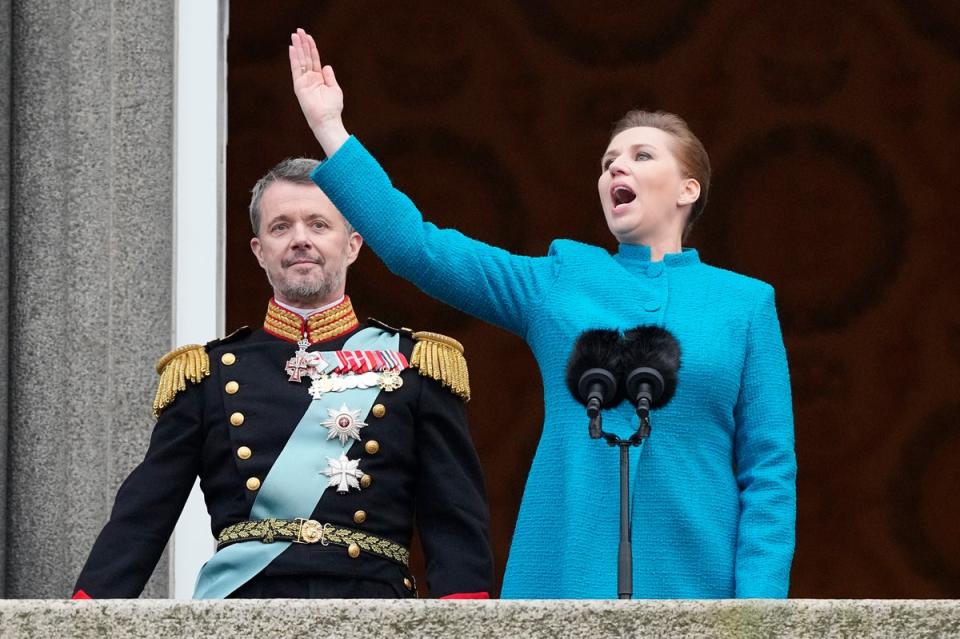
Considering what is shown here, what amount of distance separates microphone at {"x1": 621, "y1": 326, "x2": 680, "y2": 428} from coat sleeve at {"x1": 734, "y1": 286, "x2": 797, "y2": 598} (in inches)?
15.2

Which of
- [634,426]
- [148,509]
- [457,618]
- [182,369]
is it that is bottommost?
[457,618]

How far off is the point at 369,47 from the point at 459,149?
35cm

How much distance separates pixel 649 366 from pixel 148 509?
98cm

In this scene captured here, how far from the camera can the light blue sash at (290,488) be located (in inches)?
129

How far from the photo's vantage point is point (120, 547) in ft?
11.0

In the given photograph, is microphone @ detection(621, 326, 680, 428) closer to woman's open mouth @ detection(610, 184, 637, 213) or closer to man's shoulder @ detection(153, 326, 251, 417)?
woman's open mouth @ detection(610, 184, 637, 213)

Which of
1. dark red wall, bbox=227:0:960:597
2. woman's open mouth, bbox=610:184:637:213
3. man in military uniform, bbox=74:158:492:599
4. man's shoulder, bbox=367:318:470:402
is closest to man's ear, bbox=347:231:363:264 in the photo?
man in military uniform, bbox=74:158:492:599

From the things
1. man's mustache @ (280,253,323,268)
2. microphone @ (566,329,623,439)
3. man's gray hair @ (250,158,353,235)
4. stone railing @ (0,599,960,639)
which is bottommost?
stone railing @ (0,599,960,639)

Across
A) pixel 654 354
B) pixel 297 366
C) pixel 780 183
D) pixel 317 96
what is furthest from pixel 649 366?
pixel 780 183

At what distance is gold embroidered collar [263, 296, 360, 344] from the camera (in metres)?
3.49

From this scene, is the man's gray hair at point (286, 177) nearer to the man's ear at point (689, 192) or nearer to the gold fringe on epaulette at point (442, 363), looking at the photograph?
the gold fringe on epaulette at point (442, 363)

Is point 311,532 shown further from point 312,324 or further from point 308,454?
point 312,324

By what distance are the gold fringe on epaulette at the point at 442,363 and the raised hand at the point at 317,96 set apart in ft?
1.55

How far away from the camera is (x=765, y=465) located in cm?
314
